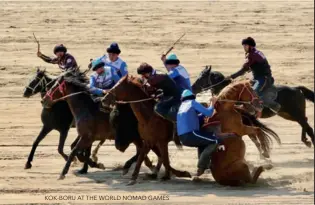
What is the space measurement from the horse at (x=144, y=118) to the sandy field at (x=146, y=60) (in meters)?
0.59

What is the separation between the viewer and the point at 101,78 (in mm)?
16844

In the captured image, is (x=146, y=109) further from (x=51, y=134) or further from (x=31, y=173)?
(x=51, y=134)

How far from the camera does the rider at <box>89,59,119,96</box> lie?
54.7 feet

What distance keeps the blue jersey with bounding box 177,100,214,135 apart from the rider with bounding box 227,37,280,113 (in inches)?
107

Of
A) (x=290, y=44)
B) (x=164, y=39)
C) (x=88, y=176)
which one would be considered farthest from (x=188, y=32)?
(x=88, y=176)

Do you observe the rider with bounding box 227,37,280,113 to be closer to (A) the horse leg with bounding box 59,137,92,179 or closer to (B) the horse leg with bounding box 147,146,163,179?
(B) the horse leg with bounding box 147,146,163,179

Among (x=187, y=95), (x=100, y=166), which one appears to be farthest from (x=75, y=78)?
(x=187, y=95)

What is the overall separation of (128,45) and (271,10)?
242 inches

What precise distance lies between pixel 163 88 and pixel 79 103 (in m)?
1.97

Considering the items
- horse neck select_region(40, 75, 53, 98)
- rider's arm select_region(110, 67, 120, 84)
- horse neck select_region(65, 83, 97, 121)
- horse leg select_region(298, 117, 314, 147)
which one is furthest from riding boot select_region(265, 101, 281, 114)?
horse neck select_region(40, 75, 53, 98)

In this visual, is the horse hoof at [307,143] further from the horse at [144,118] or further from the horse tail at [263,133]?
the horse at [144,118]

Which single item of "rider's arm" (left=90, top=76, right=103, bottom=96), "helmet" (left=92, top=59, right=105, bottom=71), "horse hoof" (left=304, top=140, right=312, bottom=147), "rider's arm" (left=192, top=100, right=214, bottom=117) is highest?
"helmet" (left=92, top=59, right=105, bottom=71)

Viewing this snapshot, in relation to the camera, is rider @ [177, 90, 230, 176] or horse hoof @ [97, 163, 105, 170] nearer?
rider @ [177, 90, 230, 176]

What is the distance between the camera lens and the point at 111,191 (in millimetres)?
15664
